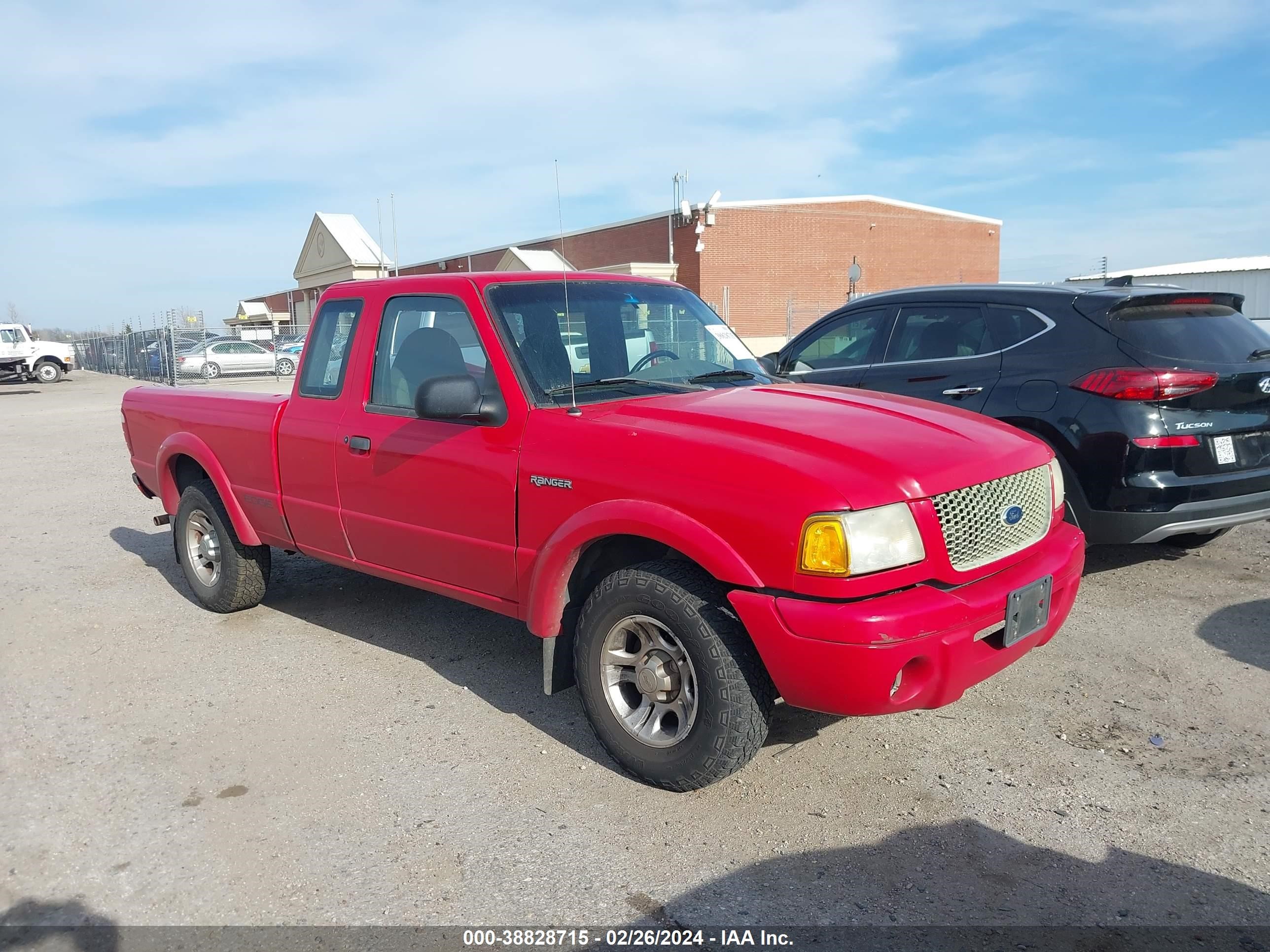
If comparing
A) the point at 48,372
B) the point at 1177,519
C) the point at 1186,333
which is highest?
the point at 48,372

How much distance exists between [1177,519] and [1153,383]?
734 millimetres

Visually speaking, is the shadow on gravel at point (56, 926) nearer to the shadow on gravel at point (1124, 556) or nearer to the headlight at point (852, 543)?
the headlight at point (852, 543)

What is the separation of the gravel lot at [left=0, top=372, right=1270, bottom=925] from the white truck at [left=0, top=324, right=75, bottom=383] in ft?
104

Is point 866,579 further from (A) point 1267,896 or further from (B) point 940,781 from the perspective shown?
(A) point 1267,896

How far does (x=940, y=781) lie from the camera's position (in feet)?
11.7

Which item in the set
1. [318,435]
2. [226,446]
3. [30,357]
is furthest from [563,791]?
[30,357]

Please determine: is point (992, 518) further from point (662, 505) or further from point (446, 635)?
point (446, 635)

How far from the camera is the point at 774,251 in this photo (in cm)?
4134

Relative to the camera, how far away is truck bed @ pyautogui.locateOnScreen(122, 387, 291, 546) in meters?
5.13

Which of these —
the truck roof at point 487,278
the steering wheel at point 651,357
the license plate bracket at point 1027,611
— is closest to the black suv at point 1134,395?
the steering wheel at point 651,357

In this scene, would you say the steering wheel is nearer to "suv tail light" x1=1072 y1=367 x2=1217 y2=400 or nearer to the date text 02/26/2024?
the date text 02/26/2024

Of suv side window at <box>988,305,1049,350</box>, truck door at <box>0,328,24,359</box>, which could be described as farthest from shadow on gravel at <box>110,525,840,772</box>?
truck door at <box>0,328,24,359</box>

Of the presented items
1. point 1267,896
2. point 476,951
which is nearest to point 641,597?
point 476,951

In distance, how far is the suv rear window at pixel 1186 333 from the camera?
5199mm
